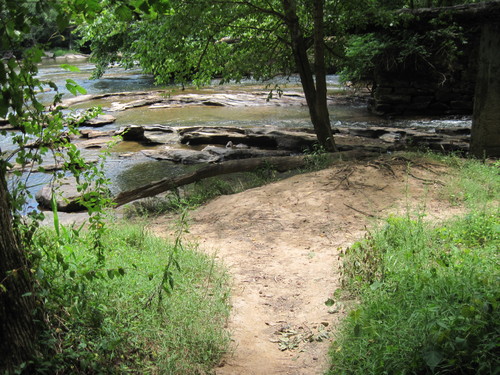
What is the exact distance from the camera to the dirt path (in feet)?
12.7

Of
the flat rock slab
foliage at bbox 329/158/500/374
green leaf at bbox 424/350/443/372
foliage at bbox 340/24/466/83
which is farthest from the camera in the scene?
the flat rock slab

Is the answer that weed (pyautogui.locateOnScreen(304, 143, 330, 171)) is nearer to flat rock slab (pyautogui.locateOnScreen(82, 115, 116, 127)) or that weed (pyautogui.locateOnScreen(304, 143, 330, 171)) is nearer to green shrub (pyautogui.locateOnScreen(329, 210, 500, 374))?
green shrub (pyautogui.locateOnScreen(329, 210, 500, 374))

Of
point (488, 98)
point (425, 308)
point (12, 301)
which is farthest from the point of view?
point (488, 98)

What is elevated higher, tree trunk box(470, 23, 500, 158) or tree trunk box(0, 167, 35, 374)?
tree trunk box(470, 23, 500, 158)

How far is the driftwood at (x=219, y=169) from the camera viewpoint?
9.08m

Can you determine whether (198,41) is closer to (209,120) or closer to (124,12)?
(124,12)

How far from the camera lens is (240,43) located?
9.99 meters

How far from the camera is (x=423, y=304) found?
329 centimetres

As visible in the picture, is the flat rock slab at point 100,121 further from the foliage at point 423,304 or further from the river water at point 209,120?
the foliage at point 423,304

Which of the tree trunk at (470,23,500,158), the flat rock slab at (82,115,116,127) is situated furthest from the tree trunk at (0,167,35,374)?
the flat rock slab at (82,115,116,127)

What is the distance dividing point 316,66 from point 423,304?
7.33 m

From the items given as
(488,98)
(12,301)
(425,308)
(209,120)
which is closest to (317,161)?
(488,98)

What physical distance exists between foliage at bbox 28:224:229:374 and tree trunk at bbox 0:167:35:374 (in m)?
0.09

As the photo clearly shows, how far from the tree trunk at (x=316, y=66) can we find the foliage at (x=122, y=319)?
21.0 feet
